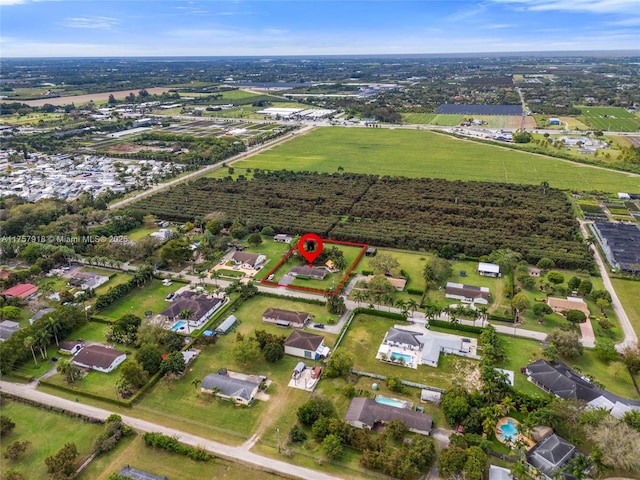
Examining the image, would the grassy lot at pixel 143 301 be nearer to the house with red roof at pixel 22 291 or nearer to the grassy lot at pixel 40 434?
the house with red roof at pixel 22 291

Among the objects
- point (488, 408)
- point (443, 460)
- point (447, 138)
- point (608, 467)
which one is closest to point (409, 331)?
point (488, 408)

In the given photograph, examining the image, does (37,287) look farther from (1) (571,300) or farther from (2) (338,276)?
(1) (571,300)

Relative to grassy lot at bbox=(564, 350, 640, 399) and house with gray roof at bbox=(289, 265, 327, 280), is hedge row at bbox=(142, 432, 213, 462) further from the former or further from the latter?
grassy lot at bbox=(564, 350, 640, 399)

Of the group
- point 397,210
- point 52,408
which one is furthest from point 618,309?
point 52,408

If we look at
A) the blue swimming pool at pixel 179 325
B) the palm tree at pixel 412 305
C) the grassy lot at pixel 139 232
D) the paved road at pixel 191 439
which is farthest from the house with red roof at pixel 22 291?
the palm tree at pixel 412 305

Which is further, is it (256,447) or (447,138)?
Answer: (447,138)

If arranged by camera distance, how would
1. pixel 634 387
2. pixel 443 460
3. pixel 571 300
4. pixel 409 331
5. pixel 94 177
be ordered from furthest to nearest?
pixel 94 177
pixel 571 300
pixel 409 331
pixel 634 387
pixel 443 460
